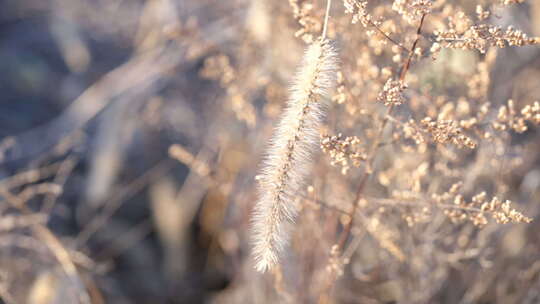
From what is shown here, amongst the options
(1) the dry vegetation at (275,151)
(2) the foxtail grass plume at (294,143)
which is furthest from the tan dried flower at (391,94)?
(2) the foxtail grass plume at (294,143)

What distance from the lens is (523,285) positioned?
2.40m

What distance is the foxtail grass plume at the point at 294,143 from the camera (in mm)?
1366

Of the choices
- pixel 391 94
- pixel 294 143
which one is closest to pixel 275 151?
Result: pixel 294 143

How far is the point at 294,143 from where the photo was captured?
1.37 meters

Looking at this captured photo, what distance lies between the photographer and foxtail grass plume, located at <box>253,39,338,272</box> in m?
1.37

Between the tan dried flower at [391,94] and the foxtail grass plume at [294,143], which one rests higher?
the tan dried flower at [391,94]

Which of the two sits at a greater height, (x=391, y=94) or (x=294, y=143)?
(x=391, y=94)

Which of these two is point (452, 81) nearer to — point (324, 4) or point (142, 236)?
point (324, 4)

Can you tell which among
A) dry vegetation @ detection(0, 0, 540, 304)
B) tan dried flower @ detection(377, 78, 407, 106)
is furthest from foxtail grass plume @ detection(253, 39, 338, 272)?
tan dried flower @ detection(377, 78, 407, 106)

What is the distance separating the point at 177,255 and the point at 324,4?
206 cm

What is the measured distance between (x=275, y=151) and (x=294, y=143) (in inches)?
2.5

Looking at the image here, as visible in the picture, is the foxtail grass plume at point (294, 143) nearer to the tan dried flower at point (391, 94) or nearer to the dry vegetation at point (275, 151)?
the dry vegetation at point (275, 151)

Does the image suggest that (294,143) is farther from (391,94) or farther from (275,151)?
(391,94)

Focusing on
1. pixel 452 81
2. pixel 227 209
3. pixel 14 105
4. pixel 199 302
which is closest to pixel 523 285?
pixel 452 81
